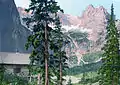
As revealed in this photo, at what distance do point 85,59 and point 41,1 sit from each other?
522ft

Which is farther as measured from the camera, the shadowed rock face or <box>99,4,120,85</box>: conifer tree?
the shadowed rock face

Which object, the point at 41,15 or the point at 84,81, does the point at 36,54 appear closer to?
the point at 41,15

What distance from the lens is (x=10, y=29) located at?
128 metres

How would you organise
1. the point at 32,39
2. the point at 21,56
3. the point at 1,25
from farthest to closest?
the point at 1,25 → the point at 21,56 → the point at 32,39

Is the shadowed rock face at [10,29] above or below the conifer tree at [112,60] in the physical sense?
above

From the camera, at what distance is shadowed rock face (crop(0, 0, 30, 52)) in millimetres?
123050

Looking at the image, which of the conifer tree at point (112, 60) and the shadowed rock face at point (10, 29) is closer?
the conifer tree at point (112, 60)

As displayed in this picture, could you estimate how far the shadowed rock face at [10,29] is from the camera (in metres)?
123

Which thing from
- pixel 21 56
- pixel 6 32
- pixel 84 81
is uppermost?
pixel 6 32

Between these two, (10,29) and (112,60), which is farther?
(10,29)

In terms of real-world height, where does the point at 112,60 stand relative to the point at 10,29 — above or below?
below

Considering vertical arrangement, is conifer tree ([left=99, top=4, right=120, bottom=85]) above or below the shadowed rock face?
below

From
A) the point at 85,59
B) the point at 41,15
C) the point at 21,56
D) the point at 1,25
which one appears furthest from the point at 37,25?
the point at 85,59

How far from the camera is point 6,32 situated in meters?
127
